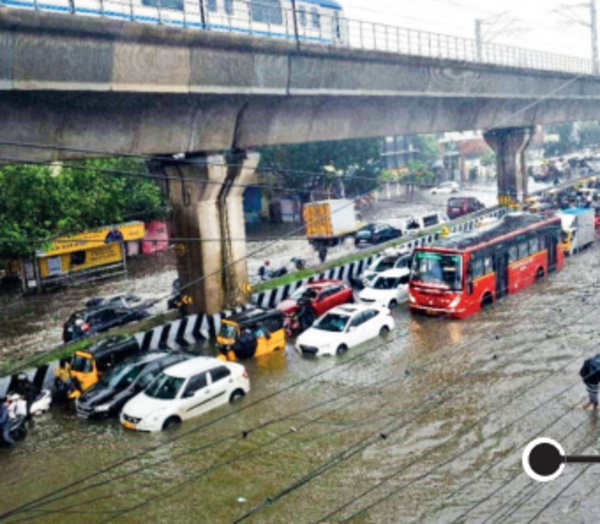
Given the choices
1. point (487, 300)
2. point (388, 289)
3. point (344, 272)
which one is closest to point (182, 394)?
point (388, 289)

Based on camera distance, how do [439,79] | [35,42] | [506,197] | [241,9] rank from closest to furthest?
[35,42], [241,9], [439,79], [506,197]

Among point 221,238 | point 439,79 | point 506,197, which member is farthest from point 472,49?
point 221,238

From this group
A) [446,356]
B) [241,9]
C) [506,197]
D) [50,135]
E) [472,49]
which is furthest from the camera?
[506,197]

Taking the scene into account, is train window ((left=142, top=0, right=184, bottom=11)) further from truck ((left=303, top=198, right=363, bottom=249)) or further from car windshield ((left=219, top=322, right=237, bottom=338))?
truck ((left=303, top=198, right=363, bottom=249))

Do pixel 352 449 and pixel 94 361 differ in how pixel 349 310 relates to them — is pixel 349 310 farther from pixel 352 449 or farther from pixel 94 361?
pixel 352 449

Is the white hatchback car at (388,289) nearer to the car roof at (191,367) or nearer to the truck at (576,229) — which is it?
the car roof at (191,367)

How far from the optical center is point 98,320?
23047 mm

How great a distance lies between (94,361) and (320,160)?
34.3 m

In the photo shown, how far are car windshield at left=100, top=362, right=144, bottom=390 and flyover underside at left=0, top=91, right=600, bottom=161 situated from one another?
503 cm

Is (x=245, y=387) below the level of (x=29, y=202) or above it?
below

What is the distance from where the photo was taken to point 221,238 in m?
22.7

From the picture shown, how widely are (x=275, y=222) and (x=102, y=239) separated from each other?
59.8ft

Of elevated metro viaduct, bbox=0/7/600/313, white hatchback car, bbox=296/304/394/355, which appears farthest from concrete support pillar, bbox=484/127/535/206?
white hatchback car, bbox=296/304/394/355

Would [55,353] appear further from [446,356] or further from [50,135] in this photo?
[446,356]
